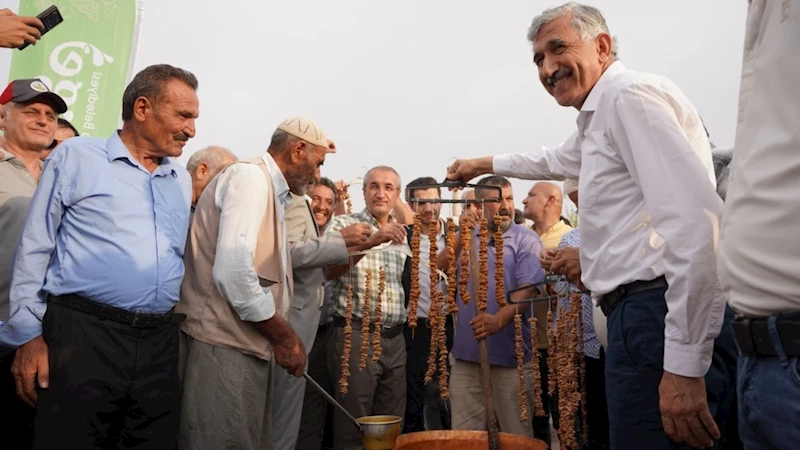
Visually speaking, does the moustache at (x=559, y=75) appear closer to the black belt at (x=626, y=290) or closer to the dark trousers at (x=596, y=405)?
the black belt at (x=626, y=290)

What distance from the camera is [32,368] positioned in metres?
2.92

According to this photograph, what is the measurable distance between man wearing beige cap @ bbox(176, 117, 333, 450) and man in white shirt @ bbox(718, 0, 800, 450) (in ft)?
8.18

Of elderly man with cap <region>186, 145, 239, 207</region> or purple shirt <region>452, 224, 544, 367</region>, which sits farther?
purple shirt <region>452, 224, 544, 367</region>

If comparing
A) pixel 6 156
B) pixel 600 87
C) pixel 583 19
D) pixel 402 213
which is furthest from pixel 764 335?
pixel 402 213

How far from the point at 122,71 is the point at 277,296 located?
6404 mm

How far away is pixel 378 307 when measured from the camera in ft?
18.8

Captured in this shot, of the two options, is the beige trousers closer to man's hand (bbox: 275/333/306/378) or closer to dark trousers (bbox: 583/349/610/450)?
dark trousers (bbox: 583/349/610/450)

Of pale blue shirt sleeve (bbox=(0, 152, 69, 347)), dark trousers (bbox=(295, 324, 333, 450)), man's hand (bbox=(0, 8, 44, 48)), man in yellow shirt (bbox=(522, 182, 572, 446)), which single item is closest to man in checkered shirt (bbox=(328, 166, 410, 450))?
dark trousers (bbox=(295, 324, 333, 450))

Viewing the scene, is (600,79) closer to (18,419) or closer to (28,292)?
(28,292)

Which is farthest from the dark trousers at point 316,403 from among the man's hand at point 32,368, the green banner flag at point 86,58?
the green banner flag at point 86,58

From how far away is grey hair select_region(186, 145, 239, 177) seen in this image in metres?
5.32

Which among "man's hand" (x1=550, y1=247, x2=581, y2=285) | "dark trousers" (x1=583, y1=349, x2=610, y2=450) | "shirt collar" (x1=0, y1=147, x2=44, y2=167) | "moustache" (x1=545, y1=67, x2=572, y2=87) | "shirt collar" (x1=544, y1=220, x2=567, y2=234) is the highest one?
"moustache" (x1=545, y1=67, x2=572, y2=87)

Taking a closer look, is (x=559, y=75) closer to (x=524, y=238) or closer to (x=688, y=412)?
(x=688, y=412)

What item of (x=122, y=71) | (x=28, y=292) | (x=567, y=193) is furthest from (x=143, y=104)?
(x=122, y=71)
